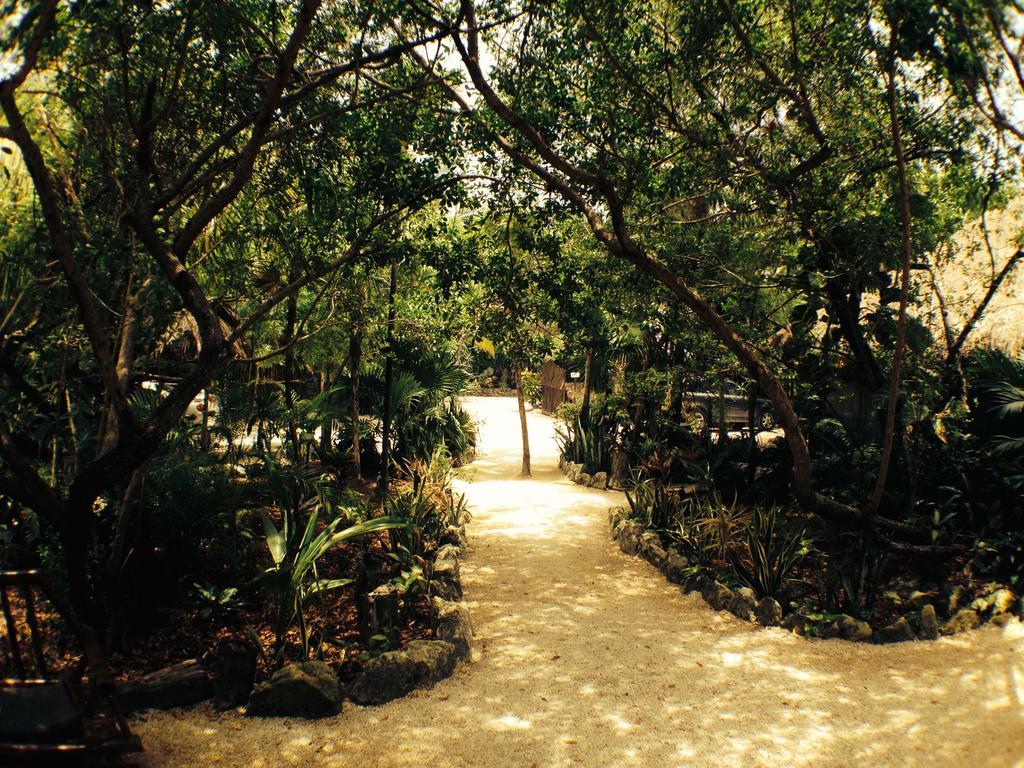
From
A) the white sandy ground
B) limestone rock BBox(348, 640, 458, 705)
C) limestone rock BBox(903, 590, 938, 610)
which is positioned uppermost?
limestone rock BBox(348, 640, 458, 705)

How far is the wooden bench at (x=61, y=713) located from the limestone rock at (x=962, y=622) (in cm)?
499

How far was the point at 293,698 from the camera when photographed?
3562 mm

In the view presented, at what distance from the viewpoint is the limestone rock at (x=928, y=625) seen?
182 inches

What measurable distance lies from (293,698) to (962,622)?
4.52 metres

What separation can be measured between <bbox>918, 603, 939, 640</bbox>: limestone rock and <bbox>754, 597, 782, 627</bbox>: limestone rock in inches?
36.1

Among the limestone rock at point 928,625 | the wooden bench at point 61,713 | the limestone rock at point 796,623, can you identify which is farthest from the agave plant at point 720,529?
the wooden bench at point 61,713

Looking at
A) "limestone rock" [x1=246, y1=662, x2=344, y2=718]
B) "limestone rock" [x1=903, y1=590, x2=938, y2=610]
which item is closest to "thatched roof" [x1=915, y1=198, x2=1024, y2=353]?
"limestone rock" [x1=903, y1=590, x2=938, y2=610]

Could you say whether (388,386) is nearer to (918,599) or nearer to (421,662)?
(421,662)

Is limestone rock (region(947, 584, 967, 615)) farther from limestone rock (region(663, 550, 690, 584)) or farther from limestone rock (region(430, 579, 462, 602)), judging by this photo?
limestone rock (region(430, 579, 462, 602))

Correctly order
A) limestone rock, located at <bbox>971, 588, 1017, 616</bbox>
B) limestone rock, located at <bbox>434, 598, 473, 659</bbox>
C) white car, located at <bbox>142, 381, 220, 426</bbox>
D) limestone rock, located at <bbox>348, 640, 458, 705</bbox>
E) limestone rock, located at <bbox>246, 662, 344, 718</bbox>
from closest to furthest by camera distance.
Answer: limestone rock, located at <bbox>246, 662, 344, 718</bbox> < limestone rock, located at <bbox>348, 640, 458, 705</bbox> < limestone rock, located at <bbox>434, 598, 473, 659</bbox> < limestone rock, located at <bbox>971, 588, 1017, 616</bbox> < white car, located at <bbox>142, 381, 220, 426</bbox>

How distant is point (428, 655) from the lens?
404 cm

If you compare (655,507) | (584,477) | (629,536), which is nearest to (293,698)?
(629,536)

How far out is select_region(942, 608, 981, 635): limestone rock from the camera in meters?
4.69

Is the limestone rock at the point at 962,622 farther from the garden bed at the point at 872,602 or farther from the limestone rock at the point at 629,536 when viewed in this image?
the limestone rock at the point at 629,536
